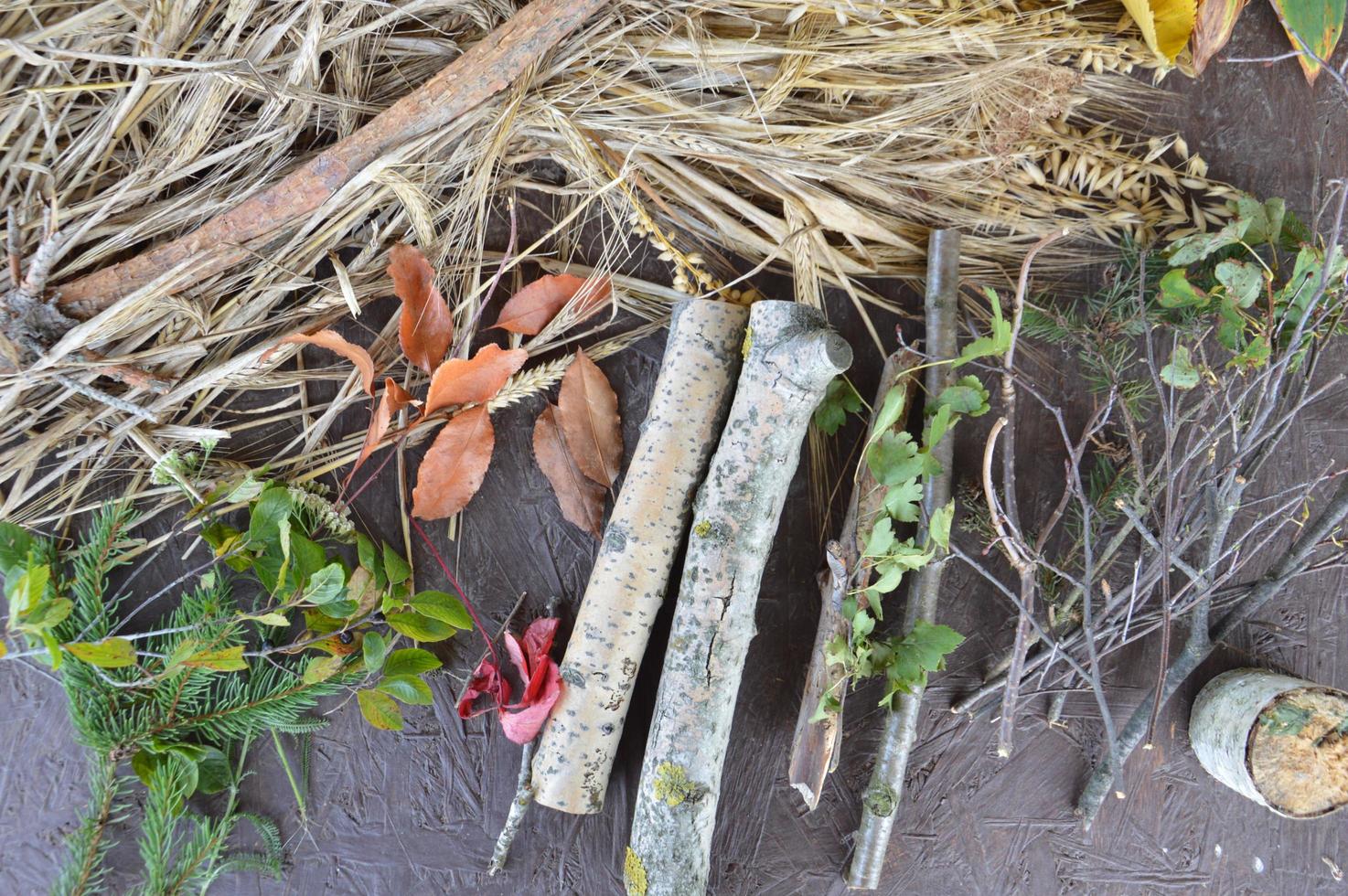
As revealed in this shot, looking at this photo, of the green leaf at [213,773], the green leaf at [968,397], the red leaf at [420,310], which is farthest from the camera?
the green leaf at [213,773]

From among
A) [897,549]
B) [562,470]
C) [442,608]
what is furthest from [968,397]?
[442,608]

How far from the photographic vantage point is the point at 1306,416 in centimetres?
149

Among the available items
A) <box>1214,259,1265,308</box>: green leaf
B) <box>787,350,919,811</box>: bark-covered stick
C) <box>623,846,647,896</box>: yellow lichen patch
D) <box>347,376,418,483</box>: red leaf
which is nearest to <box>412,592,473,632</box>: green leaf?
<box>347,376,418,483</box>: red leaf

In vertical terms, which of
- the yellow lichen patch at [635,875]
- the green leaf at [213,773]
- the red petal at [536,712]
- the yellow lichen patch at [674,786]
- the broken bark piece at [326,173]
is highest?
the broken bark piece at [326,173]

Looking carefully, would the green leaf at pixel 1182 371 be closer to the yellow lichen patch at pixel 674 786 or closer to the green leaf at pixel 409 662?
the yellow lichen patch at pixel 674 786

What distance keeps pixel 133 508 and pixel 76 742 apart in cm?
43

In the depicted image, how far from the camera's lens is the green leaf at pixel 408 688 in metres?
1.37

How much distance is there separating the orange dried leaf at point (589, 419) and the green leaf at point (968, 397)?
58 cm

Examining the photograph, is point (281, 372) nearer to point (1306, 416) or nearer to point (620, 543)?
point (620, 543)

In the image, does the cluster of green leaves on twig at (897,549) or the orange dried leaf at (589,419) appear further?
the orange dried leaf at (589,419)

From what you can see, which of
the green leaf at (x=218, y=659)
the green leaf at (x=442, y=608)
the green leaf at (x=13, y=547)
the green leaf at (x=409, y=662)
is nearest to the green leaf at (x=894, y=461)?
the green leaf at (x=442, y=608)

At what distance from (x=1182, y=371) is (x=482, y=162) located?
1213 mm

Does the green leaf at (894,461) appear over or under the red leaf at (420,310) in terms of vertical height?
under

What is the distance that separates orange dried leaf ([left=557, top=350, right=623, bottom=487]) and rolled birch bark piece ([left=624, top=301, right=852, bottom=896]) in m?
Answer: 0.22
